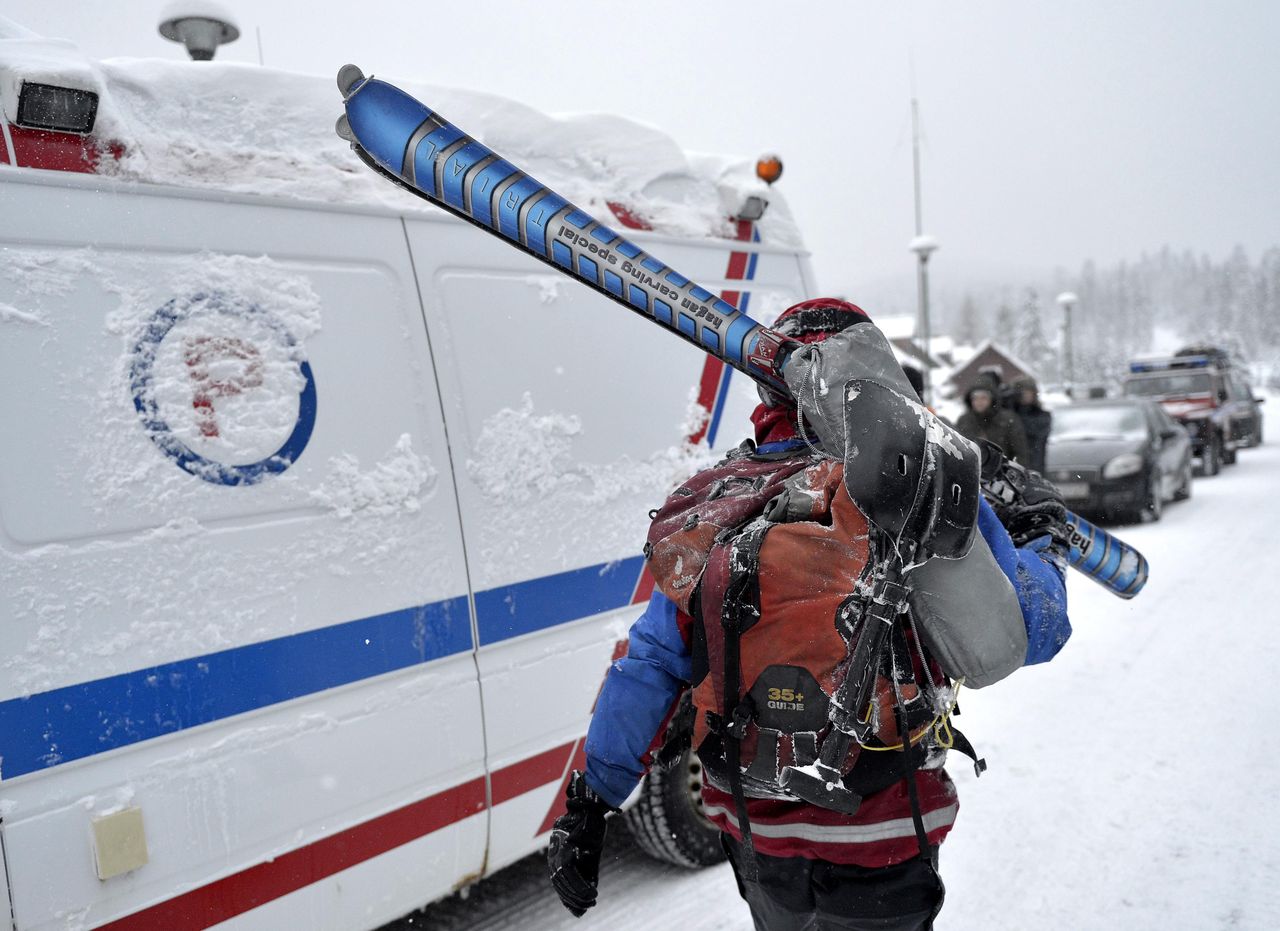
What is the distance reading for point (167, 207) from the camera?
2.02 metres

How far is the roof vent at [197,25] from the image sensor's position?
8.32ft

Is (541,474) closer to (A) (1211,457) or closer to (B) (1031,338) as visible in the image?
(A) (1211,457)

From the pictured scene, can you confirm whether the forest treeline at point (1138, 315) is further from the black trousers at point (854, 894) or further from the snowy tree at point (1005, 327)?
the black trousers at point (854, 894)

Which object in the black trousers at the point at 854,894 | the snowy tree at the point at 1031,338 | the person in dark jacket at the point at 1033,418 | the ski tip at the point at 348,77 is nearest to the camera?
the black trousers at the point at 854,894

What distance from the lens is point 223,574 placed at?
201cm

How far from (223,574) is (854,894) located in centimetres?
Answer: 145

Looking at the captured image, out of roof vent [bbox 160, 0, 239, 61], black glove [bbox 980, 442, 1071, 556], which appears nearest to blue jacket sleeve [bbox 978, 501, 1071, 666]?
black glove [bbox 980, 442, 1071, 556]

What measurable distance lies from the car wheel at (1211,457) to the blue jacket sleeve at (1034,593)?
580 inches

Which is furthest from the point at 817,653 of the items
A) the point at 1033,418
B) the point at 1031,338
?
the point at 1031,338

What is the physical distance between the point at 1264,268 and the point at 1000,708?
146 meters

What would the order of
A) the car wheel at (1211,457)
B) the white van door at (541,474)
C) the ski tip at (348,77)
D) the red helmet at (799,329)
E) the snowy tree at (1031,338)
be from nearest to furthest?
1. the red helmet at (799,329)
2. the ski tip at (348,77)
3. the white van door at (541,474)
4. the car wheel at (1211,457)
5. the snowy tree at (1031,338)

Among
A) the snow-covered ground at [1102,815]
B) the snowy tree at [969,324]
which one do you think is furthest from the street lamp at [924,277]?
the snowy tree at [969,324]

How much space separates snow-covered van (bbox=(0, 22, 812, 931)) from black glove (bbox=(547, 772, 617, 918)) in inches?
27.9

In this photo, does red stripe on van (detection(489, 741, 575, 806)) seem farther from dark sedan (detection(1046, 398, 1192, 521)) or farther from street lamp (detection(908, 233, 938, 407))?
street lamp (detection(908, 233, 938, 407))
